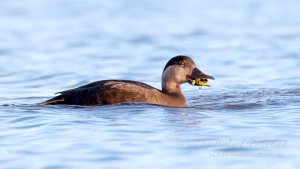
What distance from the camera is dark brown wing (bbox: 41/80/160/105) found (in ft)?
44.5

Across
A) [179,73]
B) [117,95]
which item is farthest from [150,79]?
[117,95]

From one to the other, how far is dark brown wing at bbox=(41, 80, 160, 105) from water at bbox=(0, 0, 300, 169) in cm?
21

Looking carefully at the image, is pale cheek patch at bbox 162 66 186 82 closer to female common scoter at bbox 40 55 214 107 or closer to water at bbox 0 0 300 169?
female common scoter at bbox 40 55 214 107

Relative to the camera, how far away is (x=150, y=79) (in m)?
18.0

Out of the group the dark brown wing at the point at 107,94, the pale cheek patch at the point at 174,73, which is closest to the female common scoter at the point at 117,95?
the dark brown wing at the point at 107,94

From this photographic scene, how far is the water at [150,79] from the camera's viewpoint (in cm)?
1043

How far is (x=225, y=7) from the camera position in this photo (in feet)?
95.5

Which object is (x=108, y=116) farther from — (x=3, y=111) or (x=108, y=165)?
(x=108, y=165)

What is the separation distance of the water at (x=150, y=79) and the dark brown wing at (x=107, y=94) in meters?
0.21

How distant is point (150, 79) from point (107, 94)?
446 cm

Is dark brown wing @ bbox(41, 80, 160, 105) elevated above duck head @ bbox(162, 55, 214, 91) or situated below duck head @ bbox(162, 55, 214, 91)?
below

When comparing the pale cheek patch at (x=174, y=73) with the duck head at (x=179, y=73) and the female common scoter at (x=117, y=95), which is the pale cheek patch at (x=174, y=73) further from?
the female common scoter at (x=117, y=95)

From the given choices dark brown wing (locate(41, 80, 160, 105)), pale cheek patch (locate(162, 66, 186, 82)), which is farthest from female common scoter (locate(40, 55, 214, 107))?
pale cheek patch (locate(162, 66, 186, 82))

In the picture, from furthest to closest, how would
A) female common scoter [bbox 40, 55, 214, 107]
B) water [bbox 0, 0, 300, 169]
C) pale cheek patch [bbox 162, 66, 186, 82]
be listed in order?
pale cheek patch [bbox 162, 66, 186, 82] < female common scoter [bbox 40, 55, 214, 107] < water [bbox 0, 0, 300, 169]
